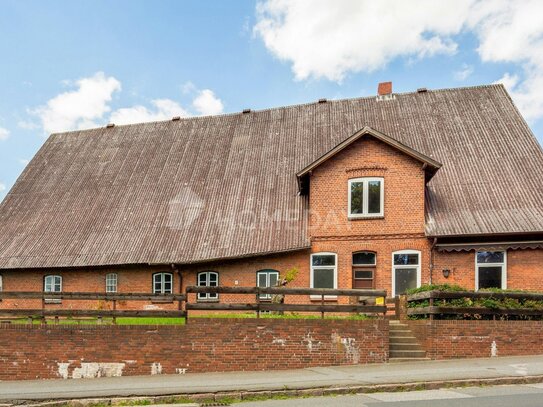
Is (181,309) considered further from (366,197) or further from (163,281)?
(366,197)

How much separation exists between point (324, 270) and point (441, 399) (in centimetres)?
1116

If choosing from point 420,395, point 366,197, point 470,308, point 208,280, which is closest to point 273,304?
point 420,395

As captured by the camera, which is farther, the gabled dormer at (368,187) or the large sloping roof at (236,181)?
the large sloping roof at (236,181)

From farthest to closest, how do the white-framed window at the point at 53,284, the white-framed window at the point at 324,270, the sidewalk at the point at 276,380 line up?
the white-framed window at the point at 53,284
the white-framed window at the point at 324,270
the sidewalk at the point at 276,380

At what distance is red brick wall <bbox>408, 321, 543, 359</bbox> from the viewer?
13844 millimetres

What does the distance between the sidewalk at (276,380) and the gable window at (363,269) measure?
694cm

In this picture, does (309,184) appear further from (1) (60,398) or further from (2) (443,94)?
(1) (60,398)

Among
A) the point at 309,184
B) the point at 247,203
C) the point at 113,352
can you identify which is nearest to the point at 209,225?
the point at 247,203

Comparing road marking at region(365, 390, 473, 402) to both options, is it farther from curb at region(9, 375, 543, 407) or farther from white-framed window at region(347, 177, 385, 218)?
white-framed window at region(347, 177, 385, 218)

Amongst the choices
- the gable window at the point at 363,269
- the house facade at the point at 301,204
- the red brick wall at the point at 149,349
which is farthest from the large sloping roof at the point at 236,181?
the red brick wall at the point at 149,349

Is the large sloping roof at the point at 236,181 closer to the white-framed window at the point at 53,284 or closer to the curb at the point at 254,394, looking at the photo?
the white-framed window at the point at 53,284

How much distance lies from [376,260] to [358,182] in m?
3.07

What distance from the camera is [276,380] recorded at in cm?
1109

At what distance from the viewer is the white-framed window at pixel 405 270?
1958 centimetres
